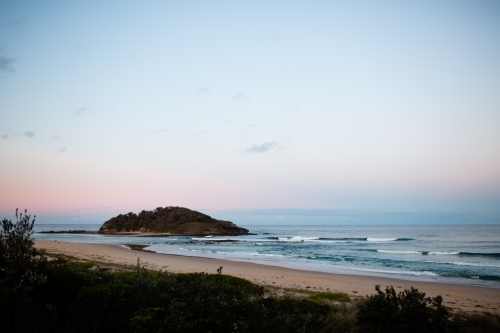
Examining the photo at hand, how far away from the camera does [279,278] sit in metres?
21.7

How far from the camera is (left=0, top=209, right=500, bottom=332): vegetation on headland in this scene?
5.80 metres

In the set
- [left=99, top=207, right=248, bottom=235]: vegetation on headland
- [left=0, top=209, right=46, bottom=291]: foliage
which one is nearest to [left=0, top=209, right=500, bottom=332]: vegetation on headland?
[left=0, top=209, right=46, bottom=291]: foliage

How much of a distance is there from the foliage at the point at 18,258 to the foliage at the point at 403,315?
6135mm

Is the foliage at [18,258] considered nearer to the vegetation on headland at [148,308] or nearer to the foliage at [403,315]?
the vegetation on headland at [148,308]

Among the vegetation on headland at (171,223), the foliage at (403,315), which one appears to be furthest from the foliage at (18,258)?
the vegetation on headland at (171,223)

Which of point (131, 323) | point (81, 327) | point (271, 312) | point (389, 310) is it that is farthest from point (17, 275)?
point (389, 310)

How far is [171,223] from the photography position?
394 feet

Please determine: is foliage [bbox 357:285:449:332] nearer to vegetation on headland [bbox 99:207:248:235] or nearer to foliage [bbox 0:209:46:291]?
foliage [bbox 0:209:46:291]

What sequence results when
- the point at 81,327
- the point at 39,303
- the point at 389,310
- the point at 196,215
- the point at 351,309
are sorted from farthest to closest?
the point at 196,215 → the point at 351,309 → the point at 389,310 → the point at 39,303 → the point at 81,327

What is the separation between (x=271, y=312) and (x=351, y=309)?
3.26 meters

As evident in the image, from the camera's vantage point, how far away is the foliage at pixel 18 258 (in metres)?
6.84

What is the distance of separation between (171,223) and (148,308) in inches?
4607

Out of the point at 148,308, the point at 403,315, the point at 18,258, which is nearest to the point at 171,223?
the point at 18,258

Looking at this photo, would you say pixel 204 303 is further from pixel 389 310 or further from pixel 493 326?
pixel 493 326
